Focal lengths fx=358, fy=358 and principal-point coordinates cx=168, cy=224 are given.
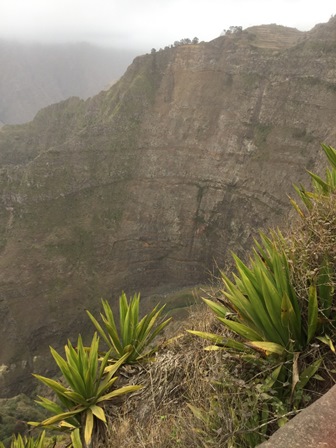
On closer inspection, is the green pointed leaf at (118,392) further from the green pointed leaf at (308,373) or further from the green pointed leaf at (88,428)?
the green pointed leaf at (308,373)

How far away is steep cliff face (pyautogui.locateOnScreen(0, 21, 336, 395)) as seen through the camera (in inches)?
1246

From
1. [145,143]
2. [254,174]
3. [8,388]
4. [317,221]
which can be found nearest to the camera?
[317,221]

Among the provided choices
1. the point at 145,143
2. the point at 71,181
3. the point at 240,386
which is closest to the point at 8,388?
the point at 71,181

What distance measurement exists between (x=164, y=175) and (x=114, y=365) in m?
33.8

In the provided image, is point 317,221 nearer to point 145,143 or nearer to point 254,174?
point 254,174

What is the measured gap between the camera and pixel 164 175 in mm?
37656

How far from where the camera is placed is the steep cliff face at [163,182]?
104 ft

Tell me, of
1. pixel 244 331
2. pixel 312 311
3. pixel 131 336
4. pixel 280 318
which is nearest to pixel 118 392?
pixel 131 336

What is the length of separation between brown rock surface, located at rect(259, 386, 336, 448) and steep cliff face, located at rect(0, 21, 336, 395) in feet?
95.1

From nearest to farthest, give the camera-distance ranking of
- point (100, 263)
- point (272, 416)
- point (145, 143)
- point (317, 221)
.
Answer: point (272, 416) < point (317, 221) < point (100, 263) < point (145, 143)

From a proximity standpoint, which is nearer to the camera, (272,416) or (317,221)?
(272,416)

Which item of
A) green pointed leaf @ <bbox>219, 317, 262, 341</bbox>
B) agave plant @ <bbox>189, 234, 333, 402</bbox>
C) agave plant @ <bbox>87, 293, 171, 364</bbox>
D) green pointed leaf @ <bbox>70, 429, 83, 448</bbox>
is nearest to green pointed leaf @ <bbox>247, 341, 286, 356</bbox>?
agave plant @ <bbox>189, 234, 333, 402</bbox>

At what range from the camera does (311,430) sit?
7.62 ft

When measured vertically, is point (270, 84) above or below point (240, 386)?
above
